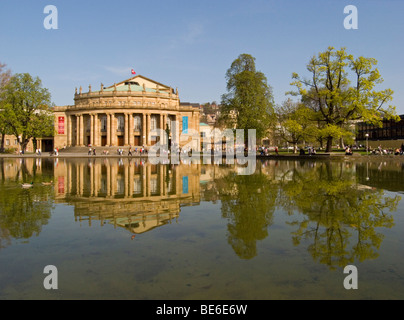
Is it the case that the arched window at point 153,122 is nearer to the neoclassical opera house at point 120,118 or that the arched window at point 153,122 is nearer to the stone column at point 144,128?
the neoclassical opera house at point 120,118

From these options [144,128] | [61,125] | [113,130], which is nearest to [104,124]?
[113,130]

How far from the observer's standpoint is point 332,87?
42062mm

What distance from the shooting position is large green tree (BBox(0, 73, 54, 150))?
63.5 metres

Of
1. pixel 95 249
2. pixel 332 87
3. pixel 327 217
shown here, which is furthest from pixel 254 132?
pixel 95 249

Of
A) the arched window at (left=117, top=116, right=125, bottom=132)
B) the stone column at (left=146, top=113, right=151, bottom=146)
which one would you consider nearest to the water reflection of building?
the stone column at (left=146, top=113, right=151, bottom=146)

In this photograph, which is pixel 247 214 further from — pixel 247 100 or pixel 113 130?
pixel 113 130

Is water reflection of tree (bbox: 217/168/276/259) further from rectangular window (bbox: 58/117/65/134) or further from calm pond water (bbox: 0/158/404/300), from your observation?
rectangular window (bbox: 58/117/65/134)

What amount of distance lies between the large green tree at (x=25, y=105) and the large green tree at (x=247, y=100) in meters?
38.2

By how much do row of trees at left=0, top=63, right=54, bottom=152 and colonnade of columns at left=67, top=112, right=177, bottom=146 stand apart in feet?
41.4

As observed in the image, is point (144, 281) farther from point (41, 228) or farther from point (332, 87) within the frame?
point (332, 87)
